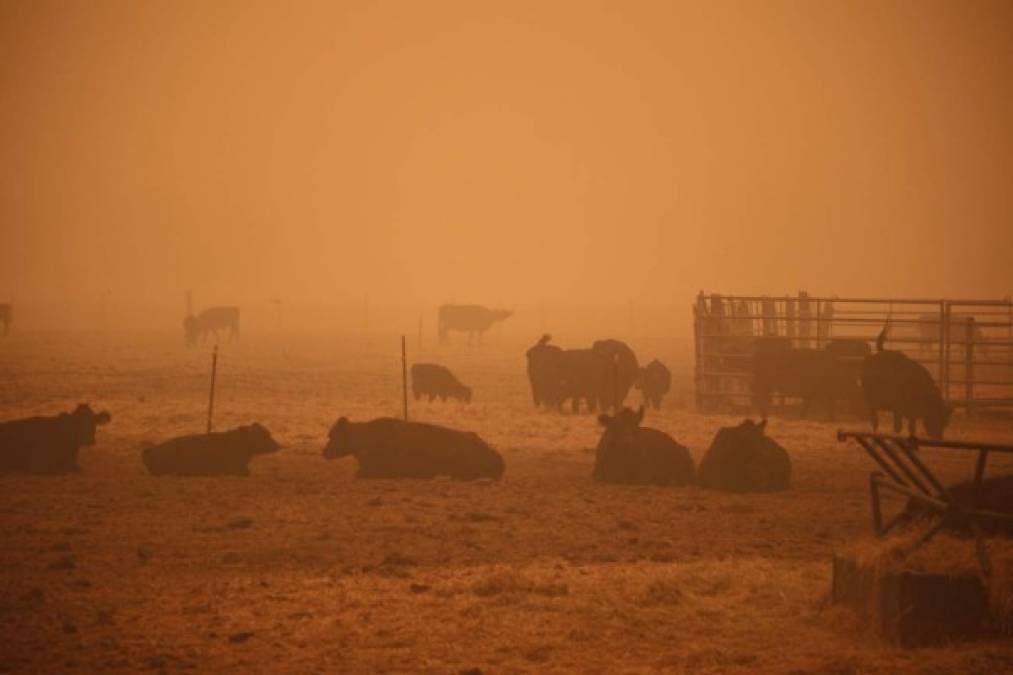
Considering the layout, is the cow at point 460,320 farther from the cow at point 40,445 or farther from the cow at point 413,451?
the cow at point 40,445

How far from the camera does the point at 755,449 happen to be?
1238 cm

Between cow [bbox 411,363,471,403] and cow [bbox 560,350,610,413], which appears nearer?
cow [bbox 560,350,610,413]

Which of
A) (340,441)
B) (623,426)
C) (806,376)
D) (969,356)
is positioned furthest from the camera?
(806,376)

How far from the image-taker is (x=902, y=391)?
17.6 meters

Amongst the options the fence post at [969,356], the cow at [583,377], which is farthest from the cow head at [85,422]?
the fence post at [969,356]

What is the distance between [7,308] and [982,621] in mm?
47560

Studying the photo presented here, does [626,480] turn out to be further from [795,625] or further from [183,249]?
[183,249]

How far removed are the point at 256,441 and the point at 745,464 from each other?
21.8 ft

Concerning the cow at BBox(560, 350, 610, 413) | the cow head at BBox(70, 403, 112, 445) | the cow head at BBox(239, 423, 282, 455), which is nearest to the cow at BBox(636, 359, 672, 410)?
the cow at BBox(560, 350, 610, 413)

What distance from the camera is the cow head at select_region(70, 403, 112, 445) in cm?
1341

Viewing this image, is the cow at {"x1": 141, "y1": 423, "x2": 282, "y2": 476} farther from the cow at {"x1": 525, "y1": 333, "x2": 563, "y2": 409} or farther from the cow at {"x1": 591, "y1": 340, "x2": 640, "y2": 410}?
the cow at {"x1": 591, "y1": 340, "x2": 640, "y2": 410}

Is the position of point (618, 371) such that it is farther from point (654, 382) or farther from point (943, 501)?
point (943, 501)

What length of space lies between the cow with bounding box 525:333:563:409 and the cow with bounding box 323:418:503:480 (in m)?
8.59

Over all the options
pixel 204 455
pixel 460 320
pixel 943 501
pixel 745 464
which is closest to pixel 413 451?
pixel 204 455
